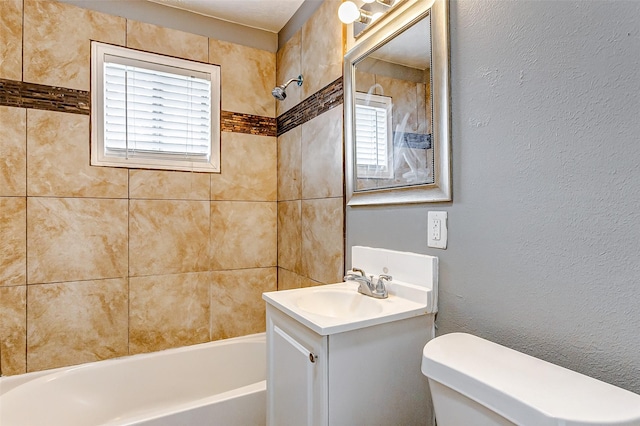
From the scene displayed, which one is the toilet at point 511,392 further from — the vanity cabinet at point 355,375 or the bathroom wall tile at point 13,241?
the bathroom wall tile at point 13,241

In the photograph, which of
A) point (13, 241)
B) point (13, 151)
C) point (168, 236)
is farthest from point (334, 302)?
point (13, 151)

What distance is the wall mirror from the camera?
1.17 m

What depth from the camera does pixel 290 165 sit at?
227 centimetres

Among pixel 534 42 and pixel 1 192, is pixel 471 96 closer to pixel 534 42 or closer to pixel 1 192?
pixel 534 42

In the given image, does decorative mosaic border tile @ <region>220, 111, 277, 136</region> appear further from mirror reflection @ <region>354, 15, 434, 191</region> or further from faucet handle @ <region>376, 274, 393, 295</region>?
faucet handle @ <region>376, 274, 393, 295</region>

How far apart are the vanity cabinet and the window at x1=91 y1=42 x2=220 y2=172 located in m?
1.43

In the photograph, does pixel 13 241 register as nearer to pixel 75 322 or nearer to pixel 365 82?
pixel 75 322

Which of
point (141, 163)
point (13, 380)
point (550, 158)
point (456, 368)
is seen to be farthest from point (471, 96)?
point (13, 380)

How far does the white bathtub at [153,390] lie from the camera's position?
61.3 inches

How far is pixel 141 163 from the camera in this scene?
2076 mm

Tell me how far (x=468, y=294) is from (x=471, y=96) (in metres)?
0.63

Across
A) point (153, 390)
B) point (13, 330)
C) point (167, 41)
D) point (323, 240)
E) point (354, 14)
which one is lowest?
point (153, 390)

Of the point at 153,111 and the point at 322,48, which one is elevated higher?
the point at 322,48

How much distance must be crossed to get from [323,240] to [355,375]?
917mm
